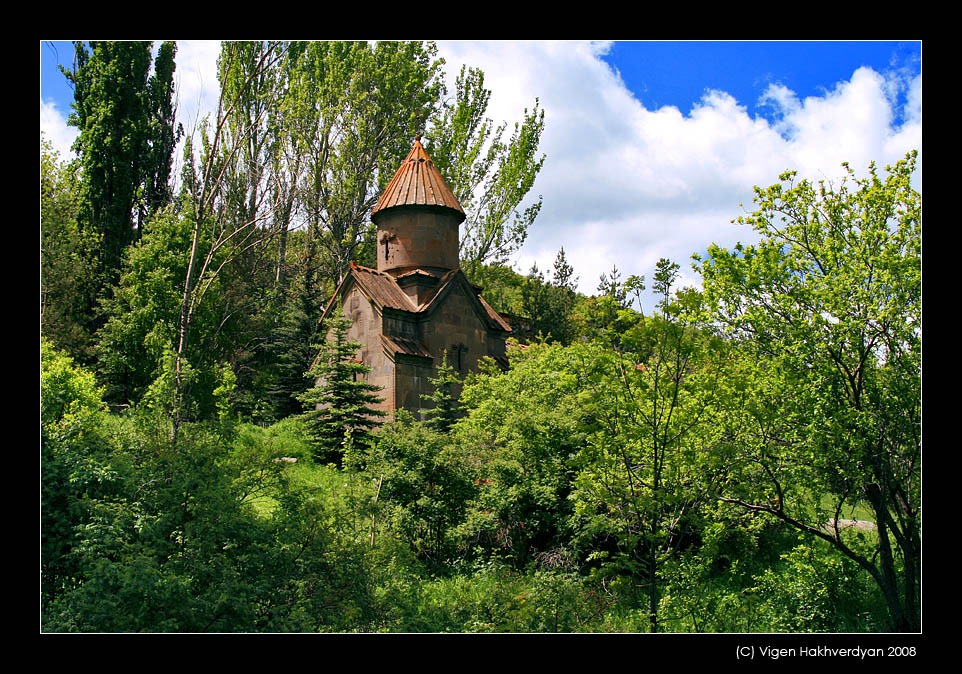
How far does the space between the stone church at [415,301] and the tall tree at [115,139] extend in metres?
7.63

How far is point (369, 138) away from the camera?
1039 inches

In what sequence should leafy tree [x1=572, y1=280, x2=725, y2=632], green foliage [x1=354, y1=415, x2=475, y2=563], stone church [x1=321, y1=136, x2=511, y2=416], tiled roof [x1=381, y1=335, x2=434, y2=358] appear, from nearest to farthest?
leafy tree [x1=572, y1=280, x2=725, y2=632]
green foliage [x1=354, y1=415, x2=475, y2=563]
tiled roof [x1=381, y1=335, x2=434, y2=358]
stone church [x1=321, y1=136, x2=511, y2=416]

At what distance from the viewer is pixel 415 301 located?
19844mm

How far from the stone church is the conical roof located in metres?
0.03

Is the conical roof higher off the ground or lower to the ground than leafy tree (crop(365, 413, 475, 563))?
higher

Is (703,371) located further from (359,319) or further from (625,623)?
(359,319)

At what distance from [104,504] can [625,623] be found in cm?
553

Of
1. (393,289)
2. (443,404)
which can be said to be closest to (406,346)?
(393,289)

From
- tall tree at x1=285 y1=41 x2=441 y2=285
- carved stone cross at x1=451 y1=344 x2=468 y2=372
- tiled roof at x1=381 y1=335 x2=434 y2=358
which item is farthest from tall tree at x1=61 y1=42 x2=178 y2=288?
carved stone cross at x1=451 y1=344 x2=468 y2=372

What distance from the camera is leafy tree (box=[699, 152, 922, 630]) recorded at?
772 cm

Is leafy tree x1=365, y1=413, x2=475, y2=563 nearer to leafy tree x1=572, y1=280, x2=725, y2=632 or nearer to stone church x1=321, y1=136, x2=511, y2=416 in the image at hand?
leafy tree x1=572, y1=280, x2=725, y2=632

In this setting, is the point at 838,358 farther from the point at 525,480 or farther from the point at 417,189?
the point at 417,189
